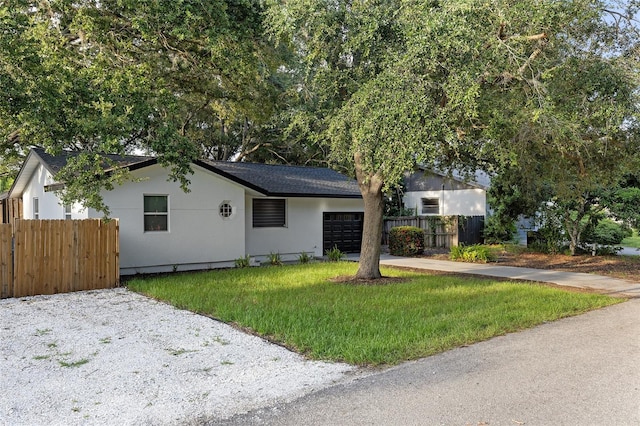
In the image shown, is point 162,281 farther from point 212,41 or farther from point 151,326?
point 212,41

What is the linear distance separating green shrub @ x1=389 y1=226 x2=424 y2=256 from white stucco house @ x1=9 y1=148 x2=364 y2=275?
1.61m

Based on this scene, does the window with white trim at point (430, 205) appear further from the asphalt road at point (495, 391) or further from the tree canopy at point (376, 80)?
the asphalt road at point (495, 391)

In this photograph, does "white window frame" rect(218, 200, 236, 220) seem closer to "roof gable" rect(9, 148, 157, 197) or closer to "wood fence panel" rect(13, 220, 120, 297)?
"roof gable" rect(9, 148, 157, 197)

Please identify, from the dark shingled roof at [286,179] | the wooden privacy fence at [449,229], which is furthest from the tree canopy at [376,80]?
the wooden privacy fence at [449,229]

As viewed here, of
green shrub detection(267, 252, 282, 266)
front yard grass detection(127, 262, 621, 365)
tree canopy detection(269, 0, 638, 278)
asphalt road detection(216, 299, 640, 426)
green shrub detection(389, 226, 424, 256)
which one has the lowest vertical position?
asphalt road detection(216, 299, 640, 426)

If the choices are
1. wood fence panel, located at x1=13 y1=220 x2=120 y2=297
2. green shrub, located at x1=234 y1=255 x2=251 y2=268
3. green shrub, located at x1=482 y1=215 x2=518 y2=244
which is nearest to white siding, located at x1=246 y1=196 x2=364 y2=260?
green shrub, located at x1=234 y1=255 x2=251 y2=268

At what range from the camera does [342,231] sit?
739 inches

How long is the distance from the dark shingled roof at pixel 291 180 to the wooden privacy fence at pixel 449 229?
3.81 metres

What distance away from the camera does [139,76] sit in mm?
9836

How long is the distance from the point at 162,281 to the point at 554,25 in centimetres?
973

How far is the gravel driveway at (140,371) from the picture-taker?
A: 4066 mm

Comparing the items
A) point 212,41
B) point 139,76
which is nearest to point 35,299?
point 139,76

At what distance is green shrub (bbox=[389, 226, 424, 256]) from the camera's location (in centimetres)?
1809

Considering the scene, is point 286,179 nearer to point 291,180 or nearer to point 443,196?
point 291,180
